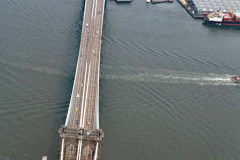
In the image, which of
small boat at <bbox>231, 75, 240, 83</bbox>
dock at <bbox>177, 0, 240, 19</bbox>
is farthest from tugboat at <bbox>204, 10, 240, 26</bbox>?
small boat at <bbox>231, 75, 240, 83</bbox>

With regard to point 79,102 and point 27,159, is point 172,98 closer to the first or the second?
point 79,102

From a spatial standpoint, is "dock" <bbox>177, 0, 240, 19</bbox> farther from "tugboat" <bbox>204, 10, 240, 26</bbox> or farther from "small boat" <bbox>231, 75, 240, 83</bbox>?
"small boat" <bbox>231, 75, 240, 83</bbox>

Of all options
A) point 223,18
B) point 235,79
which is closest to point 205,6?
point 223,18

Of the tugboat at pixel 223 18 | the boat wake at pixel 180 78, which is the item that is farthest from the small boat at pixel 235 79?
the tugboat at pixel 223 18

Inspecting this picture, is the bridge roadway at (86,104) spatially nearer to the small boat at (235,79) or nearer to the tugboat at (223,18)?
the small boat at (235,79)

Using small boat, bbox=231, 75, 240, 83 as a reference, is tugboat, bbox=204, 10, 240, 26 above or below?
above

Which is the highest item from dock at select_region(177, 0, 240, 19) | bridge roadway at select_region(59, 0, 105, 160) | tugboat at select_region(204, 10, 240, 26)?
dock at select_region(177, 0, 240, 19)

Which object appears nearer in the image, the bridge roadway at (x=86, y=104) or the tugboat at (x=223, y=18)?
the bridge roadway at (x=86, y=104)

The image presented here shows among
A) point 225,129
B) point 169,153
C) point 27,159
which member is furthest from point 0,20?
point 225,129
